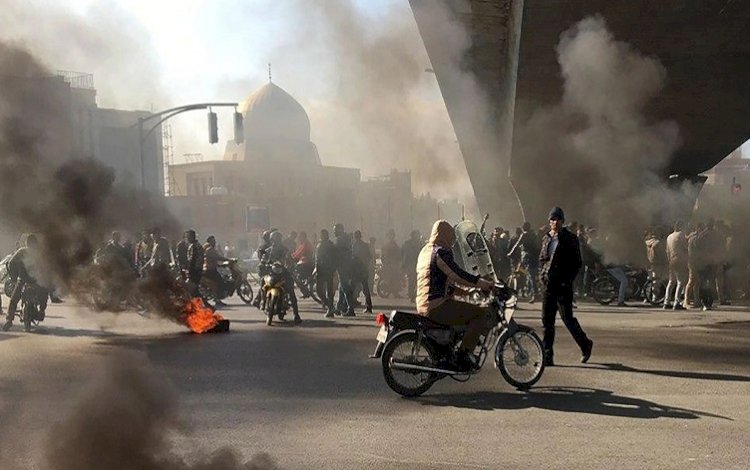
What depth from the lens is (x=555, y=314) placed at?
7.96 m

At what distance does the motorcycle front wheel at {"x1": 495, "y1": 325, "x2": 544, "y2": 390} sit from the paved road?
17cm

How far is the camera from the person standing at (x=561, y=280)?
26.2 feet

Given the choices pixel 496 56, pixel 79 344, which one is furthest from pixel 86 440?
pixel 496 56

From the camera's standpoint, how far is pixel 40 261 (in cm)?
909

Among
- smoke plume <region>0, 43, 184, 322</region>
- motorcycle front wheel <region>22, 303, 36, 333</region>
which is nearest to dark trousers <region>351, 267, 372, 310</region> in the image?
smoke plume <region>0, 43, 184, 322</region>

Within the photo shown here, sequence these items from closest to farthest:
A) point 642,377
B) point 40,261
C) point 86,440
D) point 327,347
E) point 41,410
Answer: point 86,440 < point 41,410 < point 642,377 < point 40,261 < point 327,347

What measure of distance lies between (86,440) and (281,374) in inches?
153

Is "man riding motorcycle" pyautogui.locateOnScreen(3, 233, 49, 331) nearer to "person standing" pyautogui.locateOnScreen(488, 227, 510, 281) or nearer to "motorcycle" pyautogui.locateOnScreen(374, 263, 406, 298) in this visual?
"motorcycle" pyautogui.locateOnScreen(374, 263, 406, 298)

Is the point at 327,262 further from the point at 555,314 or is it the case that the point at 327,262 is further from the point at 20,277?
the point at 555,314

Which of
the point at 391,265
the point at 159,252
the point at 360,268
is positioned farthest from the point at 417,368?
the point at 391,265

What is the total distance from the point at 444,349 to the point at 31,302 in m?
7.98

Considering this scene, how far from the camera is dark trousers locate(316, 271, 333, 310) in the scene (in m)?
13.9

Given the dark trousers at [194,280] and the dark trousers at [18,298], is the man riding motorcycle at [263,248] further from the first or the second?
the dark trousers at [18,298]

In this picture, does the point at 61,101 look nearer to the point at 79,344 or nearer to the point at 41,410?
the point at 41,410
